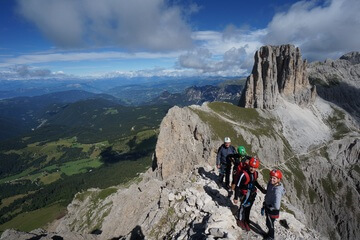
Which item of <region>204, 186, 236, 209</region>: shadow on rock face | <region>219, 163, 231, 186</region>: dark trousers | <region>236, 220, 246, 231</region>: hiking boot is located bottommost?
<region>204, 186, 236, 209</region>: shadow on rock face

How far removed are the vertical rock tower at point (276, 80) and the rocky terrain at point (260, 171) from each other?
0.71 metres

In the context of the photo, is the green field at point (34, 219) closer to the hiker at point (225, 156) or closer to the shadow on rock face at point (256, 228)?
the hiker at point (225, 156)

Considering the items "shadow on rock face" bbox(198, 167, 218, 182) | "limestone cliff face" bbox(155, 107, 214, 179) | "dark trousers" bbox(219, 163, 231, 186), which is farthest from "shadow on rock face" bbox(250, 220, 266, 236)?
"limestone cliff face" bbox(155, 107, 214, 179)

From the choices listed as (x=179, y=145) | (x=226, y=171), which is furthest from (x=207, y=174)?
(x=179, y=145)

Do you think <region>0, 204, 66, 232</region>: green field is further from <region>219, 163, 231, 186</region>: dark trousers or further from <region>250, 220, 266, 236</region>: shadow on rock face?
<region>250, 220, 266, 236</region>: shadow on rock face

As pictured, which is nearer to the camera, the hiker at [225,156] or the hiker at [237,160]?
the hiker at [237,160]

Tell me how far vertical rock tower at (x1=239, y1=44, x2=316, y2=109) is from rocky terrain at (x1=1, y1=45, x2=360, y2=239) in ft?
2.33

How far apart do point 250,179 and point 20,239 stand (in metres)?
20.8

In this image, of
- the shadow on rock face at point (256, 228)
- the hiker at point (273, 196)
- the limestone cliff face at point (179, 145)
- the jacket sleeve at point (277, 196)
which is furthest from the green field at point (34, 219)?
the jacket sleeve at point (277, 196)

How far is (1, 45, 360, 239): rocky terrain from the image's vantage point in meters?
21.2

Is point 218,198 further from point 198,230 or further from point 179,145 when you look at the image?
point 179,145

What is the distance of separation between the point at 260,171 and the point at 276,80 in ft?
323

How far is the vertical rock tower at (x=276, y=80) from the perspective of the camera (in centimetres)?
16625

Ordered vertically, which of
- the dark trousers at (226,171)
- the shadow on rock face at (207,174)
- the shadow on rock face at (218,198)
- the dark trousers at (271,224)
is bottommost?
the shadow on rock face at (207,174)
